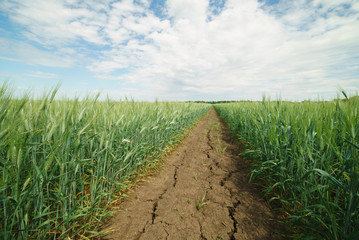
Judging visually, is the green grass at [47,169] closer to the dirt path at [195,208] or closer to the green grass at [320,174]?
the dirt path at [195,208]

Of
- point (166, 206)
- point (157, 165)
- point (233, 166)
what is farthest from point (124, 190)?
point (233, 166)

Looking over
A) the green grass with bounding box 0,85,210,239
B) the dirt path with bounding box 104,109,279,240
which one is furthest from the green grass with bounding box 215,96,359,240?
the green grass with bounding box 0,85,210,239

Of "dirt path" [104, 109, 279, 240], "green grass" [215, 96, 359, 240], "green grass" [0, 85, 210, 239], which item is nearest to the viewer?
"green grass" [0, 85, 210, 239]

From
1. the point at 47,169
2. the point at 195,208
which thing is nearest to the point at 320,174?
the point at 195,208

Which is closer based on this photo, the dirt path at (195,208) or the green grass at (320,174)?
the green grass at (320,174)

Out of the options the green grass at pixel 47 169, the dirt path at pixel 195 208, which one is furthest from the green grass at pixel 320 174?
the green grass at pixel 47 169

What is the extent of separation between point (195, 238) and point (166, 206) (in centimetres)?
57

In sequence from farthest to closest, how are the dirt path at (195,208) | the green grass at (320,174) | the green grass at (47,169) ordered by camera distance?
the dirt path at (195,208)
the green grass at (320,174)
the green grass at (47,169)

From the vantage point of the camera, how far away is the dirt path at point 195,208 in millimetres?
1643

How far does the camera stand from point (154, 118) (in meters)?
3.30

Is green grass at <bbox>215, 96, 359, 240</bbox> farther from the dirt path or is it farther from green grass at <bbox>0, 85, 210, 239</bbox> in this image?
green grass at <bbox>0, 85, 210, 239</bbox>

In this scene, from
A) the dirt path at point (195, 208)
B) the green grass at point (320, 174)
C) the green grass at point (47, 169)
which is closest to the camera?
the green grass at point (47, 169)

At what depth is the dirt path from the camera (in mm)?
1643

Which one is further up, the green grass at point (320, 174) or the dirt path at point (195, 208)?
the green grass at point (320, 174)
